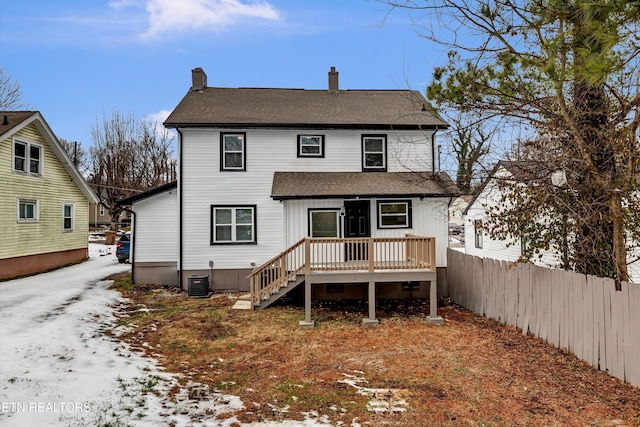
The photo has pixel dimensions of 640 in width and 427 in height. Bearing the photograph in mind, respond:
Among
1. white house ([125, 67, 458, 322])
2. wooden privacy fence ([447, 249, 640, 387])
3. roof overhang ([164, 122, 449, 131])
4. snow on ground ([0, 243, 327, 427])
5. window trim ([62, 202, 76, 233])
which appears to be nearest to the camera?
snow on ground ([0, 243, 327, 427])

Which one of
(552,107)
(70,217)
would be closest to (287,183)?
(552,107)

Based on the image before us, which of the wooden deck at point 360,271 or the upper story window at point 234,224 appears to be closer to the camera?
the wooden deck at point 360,271

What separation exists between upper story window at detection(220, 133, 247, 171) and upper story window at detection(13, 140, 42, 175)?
401 inches

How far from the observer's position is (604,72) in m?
4.73

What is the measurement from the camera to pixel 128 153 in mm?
37062

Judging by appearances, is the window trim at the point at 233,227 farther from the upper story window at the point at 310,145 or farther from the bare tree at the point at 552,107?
the bare tree at the point at 552,107

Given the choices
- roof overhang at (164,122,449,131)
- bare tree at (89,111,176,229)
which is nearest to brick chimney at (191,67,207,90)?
roof overhang at (164,122,449,131)

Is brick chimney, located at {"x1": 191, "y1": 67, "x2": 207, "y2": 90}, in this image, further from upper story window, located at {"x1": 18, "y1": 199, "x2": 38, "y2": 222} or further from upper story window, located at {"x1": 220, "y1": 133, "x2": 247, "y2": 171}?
upper story window, located at {"x1": 18, "y1": 199, "x2": 38, "y2": 222}

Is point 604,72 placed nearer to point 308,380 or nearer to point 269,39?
point 308,380

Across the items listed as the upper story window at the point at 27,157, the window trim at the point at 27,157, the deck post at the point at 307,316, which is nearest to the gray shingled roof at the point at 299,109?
the deck post at the point at 307,316

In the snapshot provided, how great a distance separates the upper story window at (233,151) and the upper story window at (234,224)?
1.60m

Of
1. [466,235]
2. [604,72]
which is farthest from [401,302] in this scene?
[466,235]

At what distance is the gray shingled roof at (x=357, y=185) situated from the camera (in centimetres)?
1204

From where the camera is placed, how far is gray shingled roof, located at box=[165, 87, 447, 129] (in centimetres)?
1327
